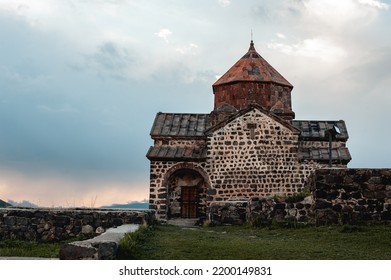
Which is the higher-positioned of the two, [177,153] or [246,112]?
[246,112]

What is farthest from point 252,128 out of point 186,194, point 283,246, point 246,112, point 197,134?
point 283,246

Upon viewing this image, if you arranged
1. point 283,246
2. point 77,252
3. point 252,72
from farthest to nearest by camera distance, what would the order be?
Result: point 252,72, point 283,246, point 77,252

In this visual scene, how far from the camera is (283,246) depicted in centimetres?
851

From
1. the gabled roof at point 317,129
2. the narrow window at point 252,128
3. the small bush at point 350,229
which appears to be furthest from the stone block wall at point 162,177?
the small bush at point 350,229

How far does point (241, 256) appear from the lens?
732 centimetres

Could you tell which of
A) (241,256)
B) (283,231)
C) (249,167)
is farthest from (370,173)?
(249,167)

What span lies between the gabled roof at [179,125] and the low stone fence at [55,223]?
1003cm

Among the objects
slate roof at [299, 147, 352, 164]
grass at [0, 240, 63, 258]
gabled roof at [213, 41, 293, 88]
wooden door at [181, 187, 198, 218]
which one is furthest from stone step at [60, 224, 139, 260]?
gabled roof at [213, 41, 293, 88]

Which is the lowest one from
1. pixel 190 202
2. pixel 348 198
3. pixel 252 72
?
pixel 348 198

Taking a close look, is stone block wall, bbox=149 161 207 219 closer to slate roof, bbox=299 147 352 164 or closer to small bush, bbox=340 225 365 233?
slate roof, bbox=299 147 352 164

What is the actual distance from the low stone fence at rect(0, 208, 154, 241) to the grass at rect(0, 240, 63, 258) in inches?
12.8

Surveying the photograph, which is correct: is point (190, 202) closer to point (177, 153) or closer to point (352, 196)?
point (177, 153)

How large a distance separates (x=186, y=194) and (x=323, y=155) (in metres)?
5.28
